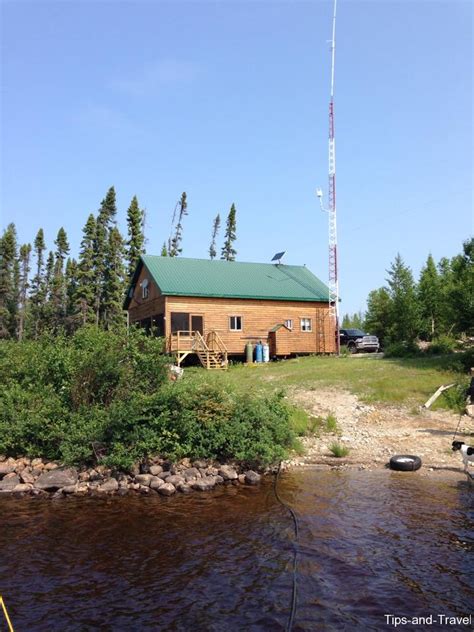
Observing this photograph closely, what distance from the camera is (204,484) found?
12.3m

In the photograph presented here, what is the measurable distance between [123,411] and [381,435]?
8.13m

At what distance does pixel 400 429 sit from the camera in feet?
53.3

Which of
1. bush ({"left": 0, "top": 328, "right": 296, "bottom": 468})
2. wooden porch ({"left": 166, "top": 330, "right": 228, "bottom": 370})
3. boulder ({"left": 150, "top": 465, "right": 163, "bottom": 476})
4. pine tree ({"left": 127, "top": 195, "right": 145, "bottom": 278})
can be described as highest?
pine tree ({"left": 127, "top": 195, "right": 145, "bottom": 278})

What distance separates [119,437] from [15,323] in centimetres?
6061

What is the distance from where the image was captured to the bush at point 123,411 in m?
13.4

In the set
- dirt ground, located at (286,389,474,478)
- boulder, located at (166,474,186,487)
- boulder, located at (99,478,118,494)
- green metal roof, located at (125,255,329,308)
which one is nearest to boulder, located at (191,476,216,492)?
boulder, located at (166,474,186,487)

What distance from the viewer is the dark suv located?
37062mm

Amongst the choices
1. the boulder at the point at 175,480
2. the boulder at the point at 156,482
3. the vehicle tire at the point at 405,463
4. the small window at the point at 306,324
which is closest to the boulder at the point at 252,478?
the boulder at the point at 175,480

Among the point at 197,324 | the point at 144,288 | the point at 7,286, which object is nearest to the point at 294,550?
the point at 197,324

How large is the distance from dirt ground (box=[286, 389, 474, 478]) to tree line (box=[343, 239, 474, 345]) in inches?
311

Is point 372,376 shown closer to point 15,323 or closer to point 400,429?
point 400,429

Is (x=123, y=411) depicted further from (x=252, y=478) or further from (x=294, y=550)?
(x=294, y=550)

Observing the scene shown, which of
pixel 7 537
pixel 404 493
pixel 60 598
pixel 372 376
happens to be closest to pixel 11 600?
pixel 60 598

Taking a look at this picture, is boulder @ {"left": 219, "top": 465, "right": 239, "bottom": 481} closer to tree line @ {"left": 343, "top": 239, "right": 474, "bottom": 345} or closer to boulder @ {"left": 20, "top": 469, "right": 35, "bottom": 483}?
boulder @ {"left": 20, "top": 469, "right": 35, "bottom": 483}
